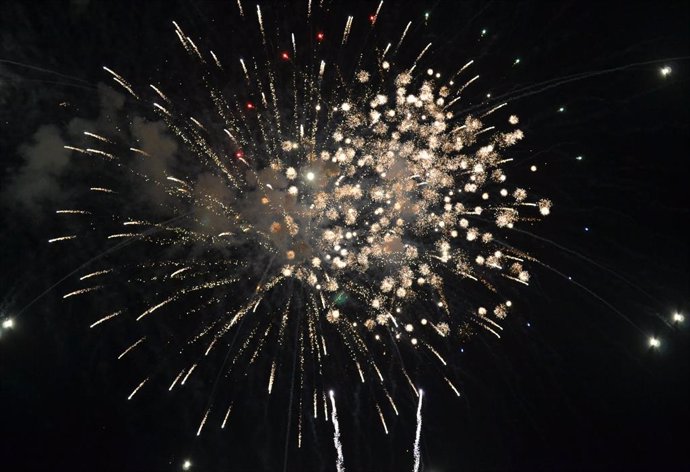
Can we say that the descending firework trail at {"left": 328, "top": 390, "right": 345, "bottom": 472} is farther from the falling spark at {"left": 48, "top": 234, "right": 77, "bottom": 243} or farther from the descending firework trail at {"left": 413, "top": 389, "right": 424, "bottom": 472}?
the falling spark at {"left": 48, "top": 234, "right": 77, "bottom": 243}

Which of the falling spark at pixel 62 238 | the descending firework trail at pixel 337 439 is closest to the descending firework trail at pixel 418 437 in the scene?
the descending firework trail at pixel 337 439

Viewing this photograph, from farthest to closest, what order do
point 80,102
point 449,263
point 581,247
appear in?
point 581,247
point 449,263
point 80,102

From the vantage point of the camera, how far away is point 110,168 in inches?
415

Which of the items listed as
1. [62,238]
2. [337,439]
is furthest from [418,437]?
[62,238]

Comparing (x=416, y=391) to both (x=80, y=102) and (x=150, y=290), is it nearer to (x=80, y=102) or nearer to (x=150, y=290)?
(x=150, y=290)

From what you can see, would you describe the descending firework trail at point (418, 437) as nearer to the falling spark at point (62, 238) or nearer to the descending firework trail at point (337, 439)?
the descending firework trail at point (337, 439)

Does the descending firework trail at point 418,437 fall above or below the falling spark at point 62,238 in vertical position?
below

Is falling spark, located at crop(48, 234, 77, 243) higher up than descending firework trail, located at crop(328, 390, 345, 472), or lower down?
higher up

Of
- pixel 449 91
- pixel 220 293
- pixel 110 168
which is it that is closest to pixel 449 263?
pixel 449 91

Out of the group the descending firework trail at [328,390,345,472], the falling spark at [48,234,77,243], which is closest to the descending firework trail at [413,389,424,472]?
the descending firework trail at [328,390,345,472]

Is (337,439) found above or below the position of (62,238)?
below

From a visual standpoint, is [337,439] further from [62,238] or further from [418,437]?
[62,238]

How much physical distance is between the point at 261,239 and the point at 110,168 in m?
4.16

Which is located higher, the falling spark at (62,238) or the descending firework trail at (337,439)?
the falling spark at (62,238)
